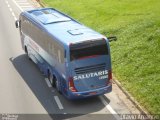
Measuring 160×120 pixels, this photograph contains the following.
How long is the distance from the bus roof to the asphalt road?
344 centimetres

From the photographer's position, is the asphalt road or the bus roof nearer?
the asphalt road

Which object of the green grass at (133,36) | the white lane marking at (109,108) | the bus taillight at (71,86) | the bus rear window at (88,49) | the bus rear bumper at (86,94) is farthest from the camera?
the green grass at (133,36)

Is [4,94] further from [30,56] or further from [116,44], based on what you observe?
[116,44]

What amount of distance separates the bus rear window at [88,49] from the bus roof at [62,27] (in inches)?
10.7

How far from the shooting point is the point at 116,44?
27281 millimetres

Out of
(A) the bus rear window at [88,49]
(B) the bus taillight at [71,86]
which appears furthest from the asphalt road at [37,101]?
(A) the bus rear window at [88,49]

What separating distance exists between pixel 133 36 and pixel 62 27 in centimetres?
790

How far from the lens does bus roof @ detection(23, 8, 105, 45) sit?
766 inches

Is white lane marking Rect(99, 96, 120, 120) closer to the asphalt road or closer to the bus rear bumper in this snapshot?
the asphalt road

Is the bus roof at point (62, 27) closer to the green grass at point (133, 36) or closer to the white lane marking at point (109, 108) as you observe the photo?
the white lane marking at point (109, 108)

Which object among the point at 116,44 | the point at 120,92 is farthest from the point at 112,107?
the point at 116,44

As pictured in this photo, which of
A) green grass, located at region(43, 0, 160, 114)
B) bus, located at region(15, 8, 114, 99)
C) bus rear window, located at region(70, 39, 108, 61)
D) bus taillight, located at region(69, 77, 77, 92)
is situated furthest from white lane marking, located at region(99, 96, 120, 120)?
bus rear window, located at region(70, 39, 108, 61)

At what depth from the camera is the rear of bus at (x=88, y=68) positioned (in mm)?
18906

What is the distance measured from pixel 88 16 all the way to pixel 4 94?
1718cm
